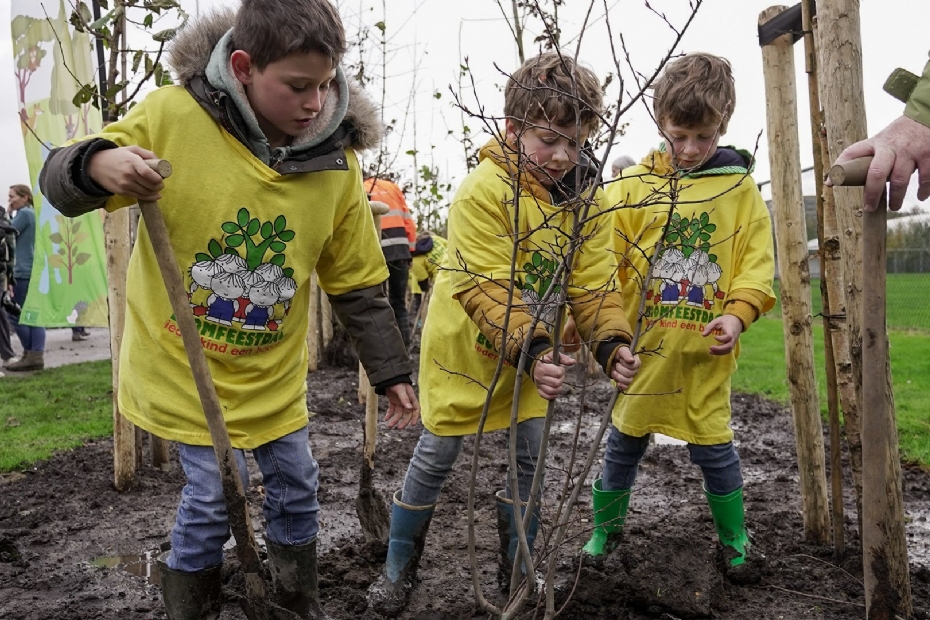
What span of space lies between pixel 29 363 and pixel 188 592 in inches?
315

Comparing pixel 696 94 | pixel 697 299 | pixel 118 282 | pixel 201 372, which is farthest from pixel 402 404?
pixel 118 282

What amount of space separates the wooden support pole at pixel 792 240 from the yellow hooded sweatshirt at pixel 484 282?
2.40ft

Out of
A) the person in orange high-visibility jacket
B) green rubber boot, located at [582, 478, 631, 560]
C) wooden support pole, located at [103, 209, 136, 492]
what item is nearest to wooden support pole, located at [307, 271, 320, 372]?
the person in orange high-visibility jacket

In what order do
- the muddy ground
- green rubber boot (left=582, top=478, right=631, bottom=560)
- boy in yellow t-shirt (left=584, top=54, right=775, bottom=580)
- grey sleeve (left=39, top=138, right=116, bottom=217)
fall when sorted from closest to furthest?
grey sleeve (left=39, top=138, right=116, bottom=217), the muddy ground, boy in yellow t-shirt (left=584, top=54, right=775, bottom=580), green rubber boot (left=582, top=478, right=631, bottom=560)

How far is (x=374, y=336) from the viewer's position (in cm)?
266

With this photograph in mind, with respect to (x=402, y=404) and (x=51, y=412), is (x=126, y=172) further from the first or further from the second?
(x=51, y=412)

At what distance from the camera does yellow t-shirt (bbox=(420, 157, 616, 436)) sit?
2658 mm

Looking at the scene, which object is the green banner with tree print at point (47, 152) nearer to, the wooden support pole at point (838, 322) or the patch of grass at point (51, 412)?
the patch of grass at point (51, 412)

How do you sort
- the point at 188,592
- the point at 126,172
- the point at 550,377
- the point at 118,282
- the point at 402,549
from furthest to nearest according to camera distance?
the point at 118,282 < the point at 402,549 < the point at 188,592 < the point at 550,377 < the point at 126,172

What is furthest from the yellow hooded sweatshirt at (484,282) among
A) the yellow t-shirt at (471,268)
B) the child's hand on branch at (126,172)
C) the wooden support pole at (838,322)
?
the child's hand on branch at (126,172)

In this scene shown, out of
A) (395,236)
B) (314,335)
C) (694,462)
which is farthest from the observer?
(314,335)

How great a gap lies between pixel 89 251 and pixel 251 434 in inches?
283

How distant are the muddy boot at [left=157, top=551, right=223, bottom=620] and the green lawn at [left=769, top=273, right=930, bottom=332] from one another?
41.5ft

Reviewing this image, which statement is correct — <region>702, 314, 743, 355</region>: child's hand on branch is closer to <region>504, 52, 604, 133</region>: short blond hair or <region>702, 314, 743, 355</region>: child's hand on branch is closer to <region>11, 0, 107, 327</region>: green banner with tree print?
<region>504, 52, 604, 133</region>: short blond hair
